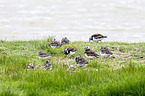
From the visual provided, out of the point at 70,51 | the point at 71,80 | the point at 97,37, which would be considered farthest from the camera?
the point at 97,37

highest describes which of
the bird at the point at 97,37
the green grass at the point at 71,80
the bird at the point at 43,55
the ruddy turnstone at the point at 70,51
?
the bird at the point at 97,37

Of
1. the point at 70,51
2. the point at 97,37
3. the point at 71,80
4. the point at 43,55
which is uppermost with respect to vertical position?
the point at 97,37

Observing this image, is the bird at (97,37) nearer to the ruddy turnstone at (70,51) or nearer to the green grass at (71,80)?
the ruddy turnstone at (70,51)

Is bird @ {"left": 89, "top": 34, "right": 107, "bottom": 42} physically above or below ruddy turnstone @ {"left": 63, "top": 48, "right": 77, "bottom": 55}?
above

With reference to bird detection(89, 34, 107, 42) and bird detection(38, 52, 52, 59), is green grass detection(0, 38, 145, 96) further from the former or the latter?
bird detection(89, 34, 107, 42)

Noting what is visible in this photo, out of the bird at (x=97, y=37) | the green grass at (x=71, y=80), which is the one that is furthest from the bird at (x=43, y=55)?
the bird at (x=97, y=37)

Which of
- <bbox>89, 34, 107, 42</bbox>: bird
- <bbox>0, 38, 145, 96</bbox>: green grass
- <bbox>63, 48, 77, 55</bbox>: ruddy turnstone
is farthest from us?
<bbox>89, 34, 107, 42</bbox>: bird

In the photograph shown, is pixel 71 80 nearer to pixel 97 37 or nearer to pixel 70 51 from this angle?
pixel 70 51

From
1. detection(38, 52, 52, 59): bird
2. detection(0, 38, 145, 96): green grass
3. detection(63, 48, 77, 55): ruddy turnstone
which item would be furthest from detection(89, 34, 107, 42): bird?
detection(38, 52, 52, 59): bird

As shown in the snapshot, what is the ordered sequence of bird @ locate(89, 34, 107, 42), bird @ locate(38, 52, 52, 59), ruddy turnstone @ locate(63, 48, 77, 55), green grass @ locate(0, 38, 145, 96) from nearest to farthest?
green grass @ locate(0, 38, 145, 96), bird @ locate(38, 52, 52, 59), ruddy turnstone @ locate(63, 48, 77, 55), bird @ locate(89, 34, 107, 42)

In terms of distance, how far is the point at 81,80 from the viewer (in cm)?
→ 684

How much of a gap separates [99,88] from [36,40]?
29.0 ft

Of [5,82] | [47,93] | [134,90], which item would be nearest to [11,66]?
[5,82]

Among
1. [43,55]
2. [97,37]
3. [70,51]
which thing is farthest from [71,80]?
[97,37]
